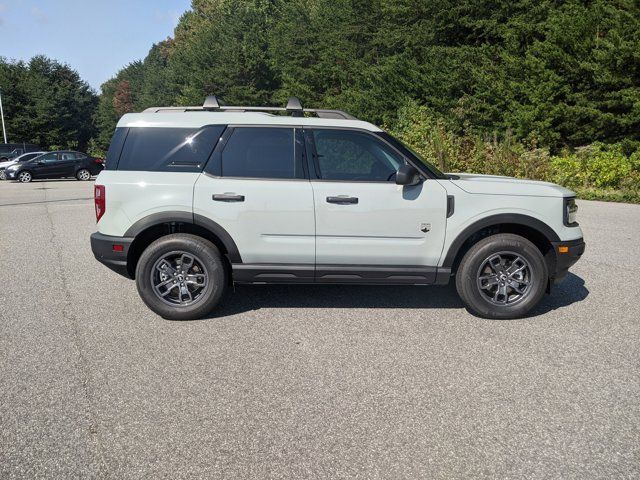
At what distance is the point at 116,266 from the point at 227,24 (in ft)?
150

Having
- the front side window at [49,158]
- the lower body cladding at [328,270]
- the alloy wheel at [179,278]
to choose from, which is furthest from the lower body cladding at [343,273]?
the front side window at [49,158]

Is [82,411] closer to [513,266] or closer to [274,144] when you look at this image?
[274,144]

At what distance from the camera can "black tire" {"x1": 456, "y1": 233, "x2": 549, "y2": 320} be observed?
459 cm

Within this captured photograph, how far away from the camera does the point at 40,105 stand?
5906cm

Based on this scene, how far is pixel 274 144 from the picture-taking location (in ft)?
15.3

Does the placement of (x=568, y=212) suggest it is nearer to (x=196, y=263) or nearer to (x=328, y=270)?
(x=328, y=270)

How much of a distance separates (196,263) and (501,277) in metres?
2.87

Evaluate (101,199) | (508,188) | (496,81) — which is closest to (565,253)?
(508,188)

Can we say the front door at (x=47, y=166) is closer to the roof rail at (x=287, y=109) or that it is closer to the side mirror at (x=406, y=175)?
the roof rail at (x=287, y=109)

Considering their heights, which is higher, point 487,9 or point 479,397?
point 487,9

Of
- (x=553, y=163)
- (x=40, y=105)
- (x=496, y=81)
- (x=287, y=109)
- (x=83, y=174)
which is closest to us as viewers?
(x=287, y=109)

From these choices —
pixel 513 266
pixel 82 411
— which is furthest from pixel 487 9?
pixel 82 411

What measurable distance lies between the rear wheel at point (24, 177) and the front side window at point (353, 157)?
81.3ft

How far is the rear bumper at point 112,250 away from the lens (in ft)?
15.0
